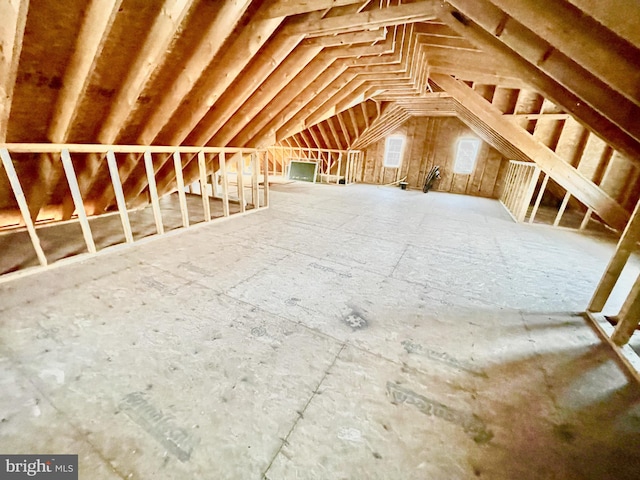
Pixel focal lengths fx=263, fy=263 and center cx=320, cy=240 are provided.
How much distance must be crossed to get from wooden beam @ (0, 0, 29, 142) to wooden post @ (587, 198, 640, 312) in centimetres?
407

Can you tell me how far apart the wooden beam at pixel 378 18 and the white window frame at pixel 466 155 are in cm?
814

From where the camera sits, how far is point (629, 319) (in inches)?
69.6

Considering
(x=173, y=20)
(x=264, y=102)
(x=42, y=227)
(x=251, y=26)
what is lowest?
(x=42, y=227)

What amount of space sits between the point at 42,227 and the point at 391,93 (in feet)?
22.7

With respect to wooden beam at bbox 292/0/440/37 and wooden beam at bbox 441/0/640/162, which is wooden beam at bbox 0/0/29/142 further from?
wooden beam at bbox 441/0/640/162

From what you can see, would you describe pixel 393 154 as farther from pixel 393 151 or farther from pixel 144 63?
pixel 144 63

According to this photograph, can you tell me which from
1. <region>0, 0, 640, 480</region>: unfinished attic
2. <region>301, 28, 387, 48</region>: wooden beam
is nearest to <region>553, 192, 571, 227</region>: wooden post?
<region>0, 0, 640, 480</region>: unfinished attic

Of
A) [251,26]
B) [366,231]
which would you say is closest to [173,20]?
[251,26]

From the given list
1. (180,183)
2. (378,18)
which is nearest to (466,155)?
(378,18)

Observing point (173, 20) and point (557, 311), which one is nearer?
point (173, 20)

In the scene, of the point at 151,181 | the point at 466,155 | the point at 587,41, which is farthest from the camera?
the point at 466,155

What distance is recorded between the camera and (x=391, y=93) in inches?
243

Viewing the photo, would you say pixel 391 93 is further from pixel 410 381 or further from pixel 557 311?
pixel 410 381

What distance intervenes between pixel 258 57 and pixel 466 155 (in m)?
8.85
